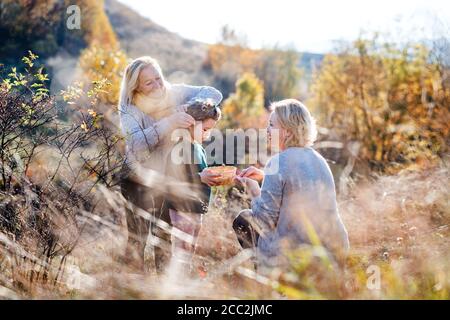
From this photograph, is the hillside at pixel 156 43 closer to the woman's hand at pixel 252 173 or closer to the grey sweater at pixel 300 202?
the woman's hand at pixel 252 173

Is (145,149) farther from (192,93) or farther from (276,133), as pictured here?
(276,133)

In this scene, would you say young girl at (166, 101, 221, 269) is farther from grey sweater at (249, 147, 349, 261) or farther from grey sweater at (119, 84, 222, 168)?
grey sweater at (249, 147, 349, 261)

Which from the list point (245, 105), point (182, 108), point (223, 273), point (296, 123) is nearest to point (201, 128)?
point (182, 108)

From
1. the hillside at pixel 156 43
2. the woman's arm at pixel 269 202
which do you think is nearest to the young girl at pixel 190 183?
the woman's arm at pixel 269 202

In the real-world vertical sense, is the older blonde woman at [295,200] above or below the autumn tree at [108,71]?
below

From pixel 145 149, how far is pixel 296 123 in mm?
1155

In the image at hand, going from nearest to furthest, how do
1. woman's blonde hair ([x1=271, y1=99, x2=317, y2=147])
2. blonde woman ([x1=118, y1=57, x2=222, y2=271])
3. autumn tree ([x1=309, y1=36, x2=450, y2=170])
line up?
woman's blonde hair ([x1=271, y1=99, x2=317, y2=147]) → blonde woman ([x1=118, y1=57, x2=222, y2=271]) → autumn tree ([x1=309, y1=36, x2=450, y2=170])

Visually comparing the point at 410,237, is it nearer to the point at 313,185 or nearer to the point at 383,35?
the point at 313,185

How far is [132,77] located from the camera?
3736 mm

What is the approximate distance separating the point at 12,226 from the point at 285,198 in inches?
72.1

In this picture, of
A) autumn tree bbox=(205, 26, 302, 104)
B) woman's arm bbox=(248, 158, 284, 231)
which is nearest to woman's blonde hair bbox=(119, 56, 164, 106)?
woman's arm bbox=(248, 158, 284, 231)

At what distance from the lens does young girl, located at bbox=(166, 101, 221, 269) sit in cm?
366

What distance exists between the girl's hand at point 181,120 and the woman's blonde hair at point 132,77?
412mm

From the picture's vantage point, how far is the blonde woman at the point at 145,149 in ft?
11.6
